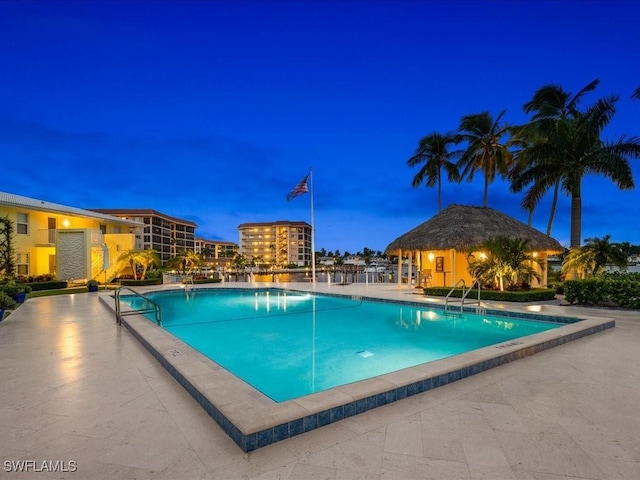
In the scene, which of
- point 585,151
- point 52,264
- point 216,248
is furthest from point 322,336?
point 216,248

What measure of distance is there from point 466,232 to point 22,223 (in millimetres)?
24936

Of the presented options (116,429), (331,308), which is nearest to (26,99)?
(331,308)

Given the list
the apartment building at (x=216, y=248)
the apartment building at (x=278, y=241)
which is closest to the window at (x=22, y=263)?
the apartment building at (x=216, y=248)

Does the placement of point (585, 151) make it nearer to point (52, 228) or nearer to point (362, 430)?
point (362, 430)

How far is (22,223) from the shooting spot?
808 inches

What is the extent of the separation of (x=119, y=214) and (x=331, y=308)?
65595 millimetres

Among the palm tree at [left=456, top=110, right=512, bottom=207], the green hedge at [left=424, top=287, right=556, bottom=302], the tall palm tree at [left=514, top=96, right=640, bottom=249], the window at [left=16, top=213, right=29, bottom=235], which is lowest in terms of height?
the green hedge at [left=424, top=287, right=556, bottom=302]

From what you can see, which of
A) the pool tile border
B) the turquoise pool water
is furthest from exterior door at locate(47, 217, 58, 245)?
the pool tile border

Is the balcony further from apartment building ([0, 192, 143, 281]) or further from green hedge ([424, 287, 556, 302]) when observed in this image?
green hedge ([424, 287, 556, 302])

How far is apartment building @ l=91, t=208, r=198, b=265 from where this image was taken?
216 feet

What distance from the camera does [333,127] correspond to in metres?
72.2

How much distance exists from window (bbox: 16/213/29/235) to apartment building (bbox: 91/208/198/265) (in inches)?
1516

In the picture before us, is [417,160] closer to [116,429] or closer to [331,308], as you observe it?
[331,308]

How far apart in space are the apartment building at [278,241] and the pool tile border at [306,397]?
86.0 metres
